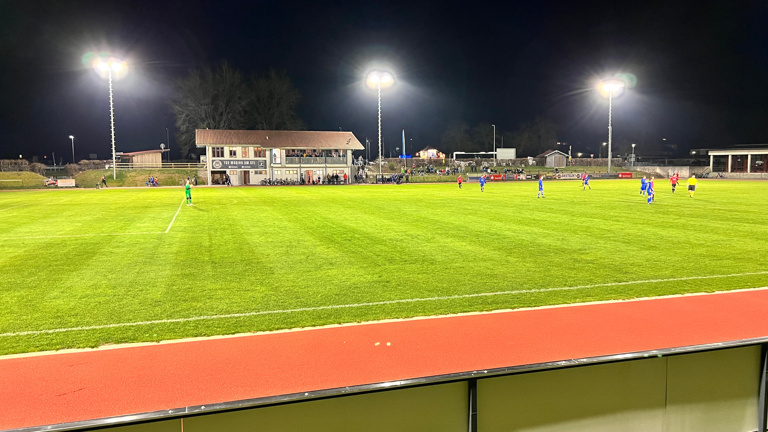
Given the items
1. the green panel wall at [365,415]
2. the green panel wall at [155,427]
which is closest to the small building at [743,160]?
the green panel wall at [365,415]

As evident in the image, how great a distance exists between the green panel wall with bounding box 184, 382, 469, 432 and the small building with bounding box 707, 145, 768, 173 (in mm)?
92053

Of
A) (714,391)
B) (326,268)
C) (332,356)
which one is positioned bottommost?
(332,356)

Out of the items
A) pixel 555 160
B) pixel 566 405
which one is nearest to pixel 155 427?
pixel 566 405

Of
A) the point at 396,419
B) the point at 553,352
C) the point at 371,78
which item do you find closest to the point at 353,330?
the point at 553,352

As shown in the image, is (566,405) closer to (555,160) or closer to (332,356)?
(332,356)

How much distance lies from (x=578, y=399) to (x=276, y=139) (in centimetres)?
6962

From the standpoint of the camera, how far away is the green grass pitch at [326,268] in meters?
7.61

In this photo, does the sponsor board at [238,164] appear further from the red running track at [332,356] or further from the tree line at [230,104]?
the red running track at [332,356]

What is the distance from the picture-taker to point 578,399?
2.95 metres

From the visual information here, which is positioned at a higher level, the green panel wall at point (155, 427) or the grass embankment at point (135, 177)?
the grass embankment at point (135, 177)

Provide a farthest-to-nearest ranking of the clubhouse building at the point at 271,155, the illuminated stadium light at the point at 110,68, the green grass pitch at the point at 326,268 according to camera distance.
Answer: the clubhouse building at the point at 271,155, the illuminated stadium light at the point at 110,68, the green grass pitch at the point at 326,268

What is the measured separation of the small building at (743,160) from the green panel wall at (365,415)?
92.1 meters

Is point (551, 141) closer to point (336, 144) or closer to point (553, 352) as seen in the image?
point (336, 144)

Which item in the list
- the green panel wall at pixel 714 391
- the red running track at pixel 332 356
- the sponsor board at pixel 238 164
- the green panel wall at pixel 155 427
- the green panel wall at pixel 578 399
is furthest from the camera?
the sponsor board at pixel 238 164
